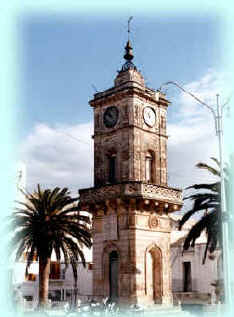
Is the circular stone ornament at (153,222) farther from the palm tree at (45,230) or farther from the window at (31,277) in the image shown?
the window at (31,277)

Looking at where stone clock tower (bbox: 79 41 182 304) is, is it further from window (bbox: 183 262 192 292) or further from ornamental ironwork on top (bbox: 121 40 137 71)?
window (bbox: 183 262 192 292)

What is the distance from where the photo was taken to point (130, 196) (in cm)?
2900

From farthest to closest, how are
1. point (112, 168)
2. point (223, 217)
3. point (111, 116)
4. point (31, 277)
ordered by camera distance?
1. point (31, 277)
2. point (111, 116)
3. point (112, 168)
4. point (223, 217)

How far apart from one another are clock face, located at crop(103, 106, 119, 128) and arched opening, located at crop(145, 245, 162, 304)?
29.4ft

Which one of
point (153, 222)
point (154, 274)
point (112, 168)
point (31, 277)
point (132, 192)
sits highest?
point (112, 168)

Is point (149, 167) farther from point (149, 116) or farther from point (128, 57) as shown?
point (128, 57)

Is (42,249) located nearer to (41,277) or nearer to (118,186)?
(41,277)

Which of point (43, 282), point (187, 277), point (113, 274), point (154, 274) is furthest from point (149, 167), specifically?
point (187, 277)

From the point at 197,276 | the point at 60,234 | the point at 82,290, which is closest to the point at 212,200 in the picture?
the point at 60,234

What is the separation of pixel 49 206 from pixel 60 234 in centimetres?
193

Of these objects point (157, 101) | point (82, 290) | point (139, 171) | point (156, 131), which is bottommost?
point (82, 290)

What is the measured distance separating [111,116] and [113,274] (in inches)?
427

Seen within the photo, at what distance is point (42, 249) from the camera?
91.9ft

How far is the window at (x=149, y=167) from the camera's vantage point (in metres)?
32.1
